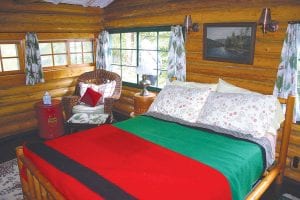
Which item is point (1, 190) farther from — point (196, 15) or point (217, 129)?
point (196, 15)

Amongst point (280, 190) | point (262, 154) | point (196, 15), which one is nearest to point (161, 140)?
point (262, 154)

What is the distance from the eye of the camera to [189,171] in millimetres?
1946

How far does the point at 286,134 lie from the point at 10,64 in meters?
4.30

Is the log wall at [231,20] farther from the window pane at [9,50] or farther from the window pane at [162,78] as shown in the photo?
the window pane at [9,50]

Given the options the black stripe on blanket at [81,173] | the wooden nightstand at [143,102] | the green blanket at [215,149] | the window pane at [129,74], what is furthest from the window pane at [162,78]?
the black stripe on blanket at [81,173]

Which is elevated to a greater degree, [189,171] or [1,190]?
[189,171]

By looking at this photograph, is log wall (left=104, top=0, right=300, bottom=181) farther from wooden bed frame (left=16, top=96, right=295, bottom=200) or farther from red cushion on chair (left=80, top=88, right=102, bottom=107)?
red cushion on chair (left=80, top=88, right=102, bottom=107)

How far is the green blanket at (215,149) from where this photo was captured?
205 cm

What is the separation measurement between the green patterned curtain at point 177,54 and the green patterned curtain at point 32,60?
2.33 meters

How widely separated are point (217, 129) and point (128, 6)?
10.2ft

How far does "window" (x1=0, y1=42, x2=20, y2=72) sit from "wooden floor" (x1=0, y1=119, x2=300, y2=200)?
1180mm

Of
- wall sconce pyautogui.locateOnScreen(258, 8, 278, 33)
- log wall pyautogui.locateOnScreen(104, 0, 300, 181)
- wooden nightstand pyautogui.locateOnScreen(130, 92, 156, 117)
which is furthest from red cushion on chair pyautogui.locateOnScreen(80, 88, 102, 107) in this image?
wall sconce pyautogui.locateOnScreen(258, 8, 278, 33)

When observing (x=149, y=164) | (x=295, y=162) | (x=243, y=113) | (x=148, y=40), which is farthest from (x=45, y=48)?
(x=295, y=162)

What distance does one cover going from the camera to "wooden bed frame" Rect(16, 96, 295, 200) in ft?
6.02
